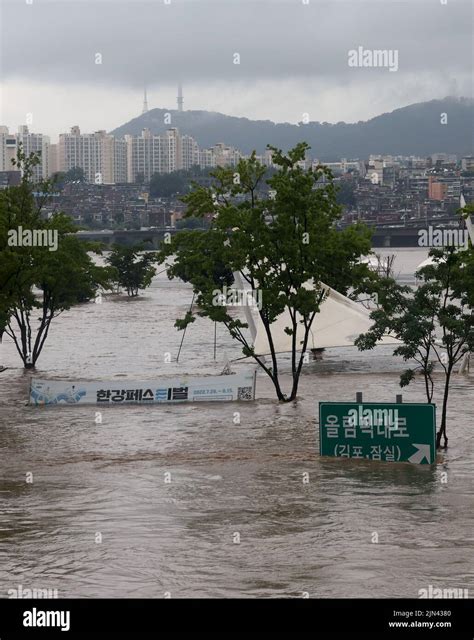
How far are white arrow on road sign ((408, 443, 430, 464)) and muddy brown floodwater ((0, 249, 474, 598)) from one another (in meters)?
0.20

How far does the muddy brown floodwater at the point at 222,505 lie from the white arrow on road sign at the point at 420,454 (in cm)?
20

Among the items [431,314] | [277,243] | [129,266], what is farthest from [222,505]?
[129,266]

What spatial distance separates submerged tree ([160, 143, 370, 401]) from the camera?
43.6 metres

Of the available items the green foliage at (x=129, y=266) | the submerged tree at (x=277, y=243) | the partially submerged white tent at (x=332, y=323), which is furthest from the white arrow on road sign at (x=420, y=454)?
the green foliage at (x=129, y=266)

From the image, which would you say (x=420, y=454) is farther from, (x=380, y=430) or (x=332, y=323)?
(x=332, y=323)

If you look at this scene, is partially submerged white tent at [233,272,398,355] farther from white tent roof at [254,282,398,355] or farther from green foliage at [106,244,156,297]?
green foliage at [106,244,156,297]

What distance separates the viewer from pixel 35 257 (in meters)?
49.5

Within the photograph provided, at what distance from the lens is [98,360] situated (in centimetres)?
6134

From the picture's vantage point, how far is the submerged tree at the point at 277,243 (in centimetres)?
4356

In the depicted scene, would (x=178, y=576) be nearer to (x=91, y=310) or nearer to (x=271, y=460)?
(x=271, y=460)

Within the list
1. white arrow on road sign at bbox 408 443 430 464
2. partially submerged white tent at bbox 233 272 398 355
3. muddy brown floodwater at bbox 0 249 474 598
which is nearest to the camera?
muddy brown floodwater at bbox 0 249 474 598

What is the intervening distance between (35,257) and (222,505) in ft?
81.6

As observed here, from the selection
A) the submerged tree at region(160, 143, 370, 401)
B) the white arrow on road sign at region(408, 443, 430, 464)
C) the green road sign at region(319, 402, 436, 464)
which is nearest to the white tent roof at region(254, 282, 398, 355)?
the submerged tree at region(160, 143, 370, 401)
